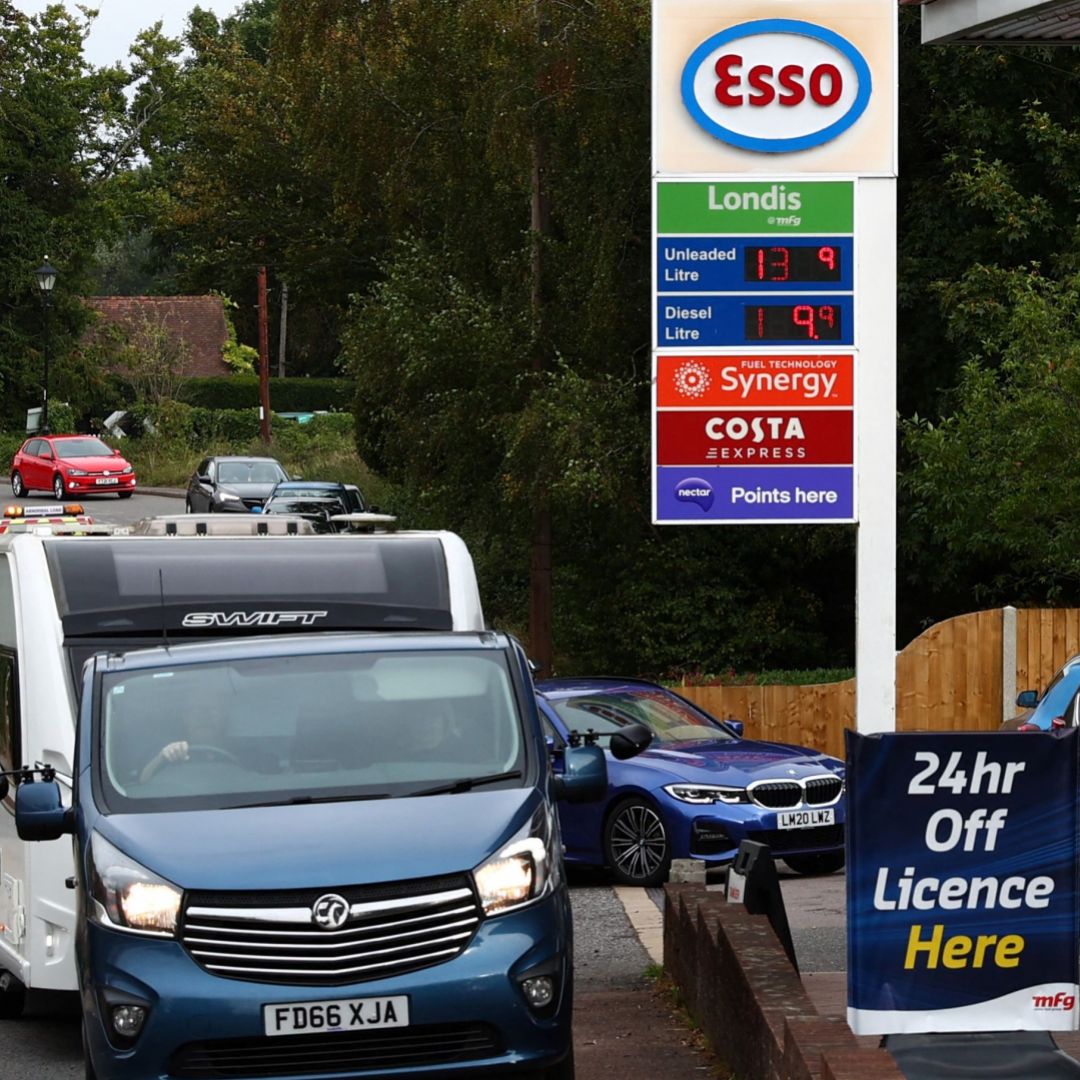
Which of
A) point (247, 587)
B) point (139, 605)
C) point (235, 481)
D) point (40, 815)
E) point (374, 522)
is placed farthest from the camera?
point (235, 481)

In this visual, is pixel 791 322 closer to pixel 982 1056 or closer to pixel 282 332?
pixel 982 1056

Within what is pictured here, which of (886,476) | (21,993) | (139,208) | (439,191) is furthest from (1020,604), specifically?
(139,208)

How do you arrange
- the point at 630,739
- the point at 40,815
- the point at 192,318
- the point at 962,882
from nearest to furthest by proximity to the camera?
the point at 962,882
the point at 40,815
the point at 630,739
the point at 192,318

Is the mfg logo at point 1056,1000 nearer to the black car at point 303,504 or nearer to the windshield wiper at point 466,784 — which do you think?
the windshield wiper at point 466,784

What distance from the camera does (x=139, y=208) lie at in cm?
7375

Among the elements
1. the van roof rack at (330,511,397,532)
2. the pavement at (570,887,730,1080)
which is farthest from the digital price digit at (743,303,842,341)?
the pavement at (570,887,730,1080)

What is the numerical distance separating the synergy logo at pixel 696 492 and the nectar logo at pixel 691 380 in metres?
0.51

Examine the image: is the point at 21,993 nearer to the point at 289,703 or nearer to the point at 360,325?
the point at 289,703

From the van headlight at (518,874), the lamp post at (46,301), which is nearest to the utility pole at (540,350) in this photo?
the van headlight at (518,874)

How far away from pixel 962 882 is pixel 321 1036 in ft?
7.87

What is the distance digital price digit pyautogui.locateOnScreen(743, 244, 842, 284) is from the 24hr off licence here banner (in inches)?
268

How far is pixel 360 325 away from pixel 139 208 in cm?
4882

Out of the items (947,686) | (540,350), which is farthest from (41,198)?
(947,686)

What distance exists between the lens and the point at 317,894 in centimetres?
711
